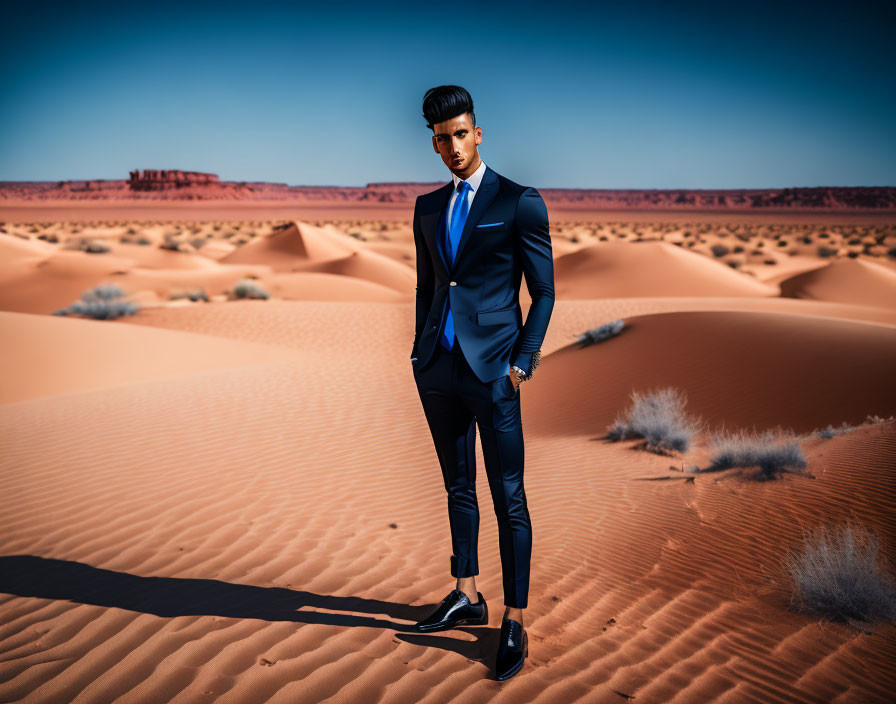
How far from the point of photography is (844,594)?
3.45 m

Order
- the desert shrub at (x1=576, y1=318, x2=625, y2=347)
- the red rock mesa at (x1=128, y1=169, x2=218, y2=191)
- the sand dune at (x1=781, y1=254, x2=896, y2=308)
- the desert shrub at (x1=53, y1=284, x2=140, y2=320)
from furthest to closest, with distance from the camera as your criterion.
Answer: the red rock mesa at (x1=128, y1=169, x2=218, y2=191)
the sand dune at (x1=781, y1=254, x2=896, y2=308)
the desert shrub at (x1=53, y1=284, x2=140, y2=320)
the desert shrub at (x1=576, y1=318, x2=625, y2=347)

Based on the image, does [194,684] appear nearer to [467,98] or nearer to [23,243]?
[467,98]

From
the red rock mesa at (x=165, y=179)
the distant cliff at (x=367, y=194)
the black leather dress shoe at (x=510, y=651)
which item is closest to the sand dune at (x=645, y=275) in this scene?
the black leather dress shoe at (x=510, y=651)

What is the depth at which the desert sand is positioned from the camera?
3.05 meters

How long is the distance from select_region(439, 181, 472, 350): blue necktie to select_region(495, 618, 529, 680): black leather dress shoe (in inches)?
53.7

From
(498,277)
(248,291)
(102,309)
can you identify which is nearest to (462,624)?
(498,277)

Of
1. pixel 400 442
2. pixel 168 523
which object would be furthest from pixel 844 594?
pixel 400 442

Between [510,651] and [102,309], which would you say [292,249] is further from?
[510,651]

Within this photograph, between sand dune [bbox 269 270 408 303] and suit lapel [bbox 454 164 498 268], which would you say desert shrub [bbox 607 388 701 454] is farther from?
sand dune [bbox 269 270 408 303]

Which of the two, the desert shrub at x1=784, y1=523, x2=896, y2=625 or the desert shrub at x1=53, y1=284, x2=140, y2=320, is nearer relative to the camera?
the desert shrub at x1=784, y1=523, x2=896, y2=625

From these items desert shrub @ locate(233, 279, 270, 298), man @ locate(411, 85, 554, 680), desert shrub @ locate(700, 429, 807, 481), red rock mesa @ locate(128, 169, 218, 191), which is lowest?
desert shrub @ locate(233, 279, 270, 298)

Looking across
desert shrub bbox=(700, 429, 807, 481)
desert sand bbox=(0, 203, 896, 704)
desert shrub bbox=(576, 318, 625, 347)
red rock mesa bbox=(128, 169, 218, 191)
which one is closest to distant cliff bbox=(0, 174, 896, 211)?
red rock mesa bbox=(128, 169, 218, 191)

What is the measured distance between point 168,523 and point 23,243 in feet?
108

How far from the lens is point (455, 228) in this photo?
3.01 meters
